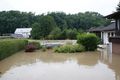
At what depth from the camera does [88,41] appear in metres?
27.4

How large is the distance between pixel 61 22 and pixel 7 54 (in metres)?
51.4

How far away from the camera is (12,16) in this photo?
80875 mm

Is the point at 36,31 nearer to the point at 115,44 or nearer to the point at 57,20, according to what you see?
→ the point at 57,20

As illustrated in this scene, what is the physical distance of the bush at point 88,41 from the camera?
2732 cm

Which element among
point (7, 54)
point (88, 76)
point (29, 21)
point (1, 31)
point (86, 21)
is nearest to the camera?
point (88, 76)

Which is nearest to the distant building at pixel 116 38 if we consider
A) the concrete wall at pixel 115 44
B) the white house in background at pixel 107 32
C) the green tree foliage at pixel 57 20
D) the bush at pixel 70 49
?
the concrete wall at pixel 115 44

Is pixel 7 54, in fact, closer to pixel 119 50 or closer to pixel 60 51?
pixel 60 51

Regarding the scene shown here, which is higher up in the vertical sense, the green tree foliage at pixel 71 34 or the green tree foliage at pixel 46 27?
the green tree foliage at pixel 46 27

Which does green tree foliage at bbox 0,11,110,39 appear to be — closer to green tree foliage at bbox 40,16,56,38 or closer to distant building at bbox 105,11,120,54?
green tree foliage at bbox 40,16,56,38

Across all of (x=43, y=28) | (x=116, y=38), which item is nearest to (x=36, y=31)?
(x=43, y=28)

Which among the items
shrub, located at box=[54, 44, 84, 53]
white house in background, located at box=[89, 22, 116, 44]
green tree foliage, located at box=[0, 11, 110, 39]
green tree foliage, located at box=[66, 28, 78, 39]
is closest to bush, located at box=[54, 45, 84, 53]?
shrub, located at box=[54, 44, 84, 53]

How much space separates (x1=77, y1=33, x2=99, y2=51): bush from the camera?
27323mm

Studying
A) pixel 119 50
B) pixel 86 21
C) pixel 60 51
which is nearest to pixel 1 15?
pixel 86 21

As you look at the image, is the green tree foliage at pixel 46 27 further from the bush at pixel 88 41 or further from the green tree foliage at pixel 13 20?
the bush at pixel 88 41
